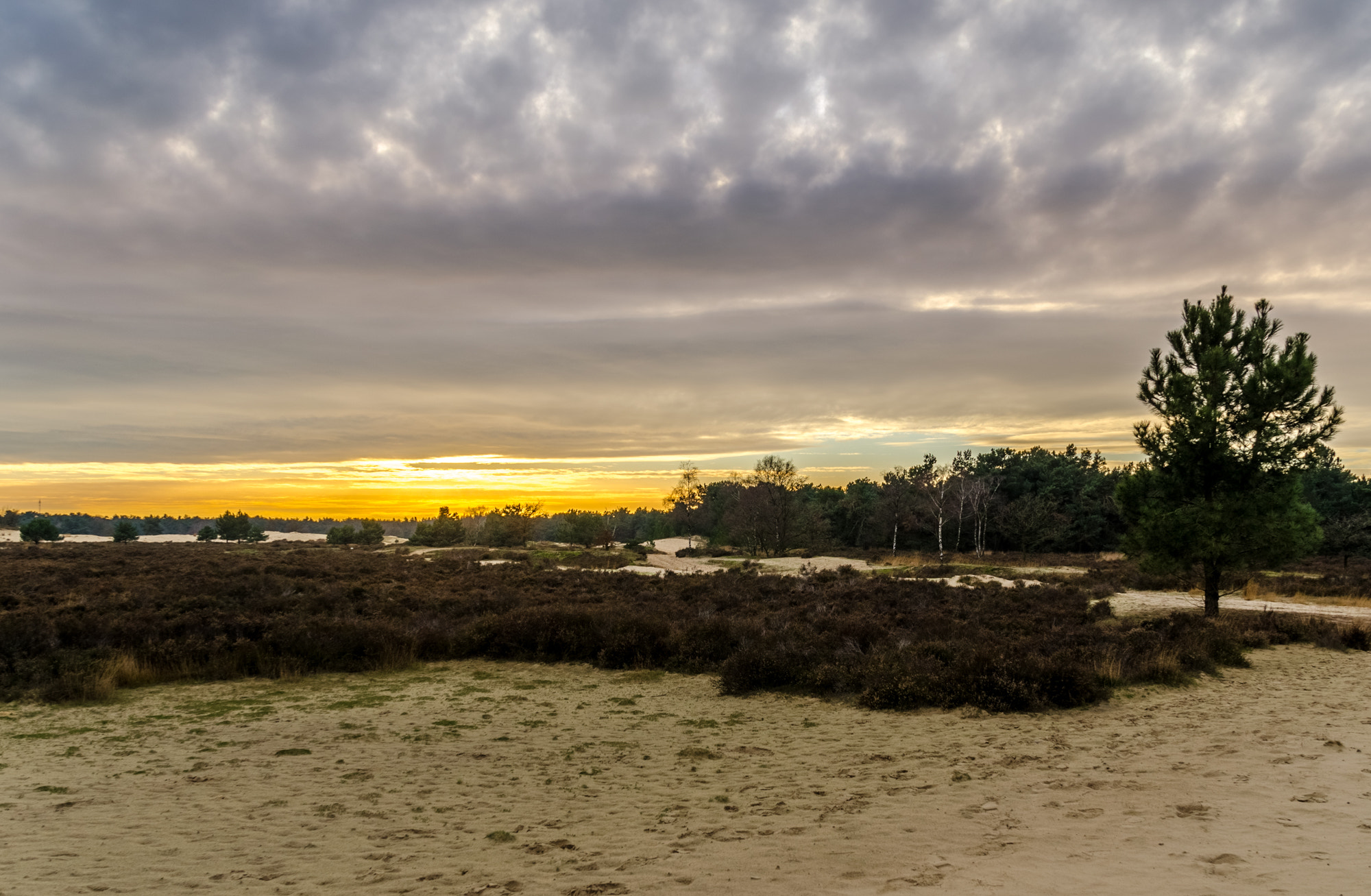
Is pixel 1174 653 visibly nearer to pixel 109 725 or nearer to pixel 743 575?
pixel 109 725

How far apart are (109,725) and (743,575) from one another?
24020 mm

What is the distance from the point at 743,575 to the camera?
105 feet

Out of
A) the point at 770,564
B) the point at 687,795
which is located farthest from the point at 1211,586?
the point at 770,564

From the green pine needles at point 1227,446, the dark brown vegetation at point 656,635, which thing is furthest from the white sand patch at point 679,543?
the green pine needles at point 1227,446

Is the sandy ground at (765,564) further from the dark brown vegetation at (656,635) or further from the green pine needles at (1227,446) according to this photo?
the green pine needles at (1227,446)

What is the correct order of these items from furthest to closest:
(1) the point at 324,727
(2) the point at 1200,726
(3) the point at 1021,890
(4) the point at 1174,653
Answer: (4) the point at 1174,653 → (1) the point at 324,727 → (2) the point at 1200,726 → (3) the point at 1021,890

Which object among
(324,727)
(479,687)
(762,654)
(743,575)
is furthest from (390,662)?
(743,575)

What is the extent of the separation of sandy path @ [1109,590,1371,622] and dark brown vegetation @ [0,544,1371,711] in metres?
1.29

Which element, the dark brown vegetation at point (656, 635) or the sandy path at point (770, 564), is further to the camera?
the sandy path at point (770, 564)

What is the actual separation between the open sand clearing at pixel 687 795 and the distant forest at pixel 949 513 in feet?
132

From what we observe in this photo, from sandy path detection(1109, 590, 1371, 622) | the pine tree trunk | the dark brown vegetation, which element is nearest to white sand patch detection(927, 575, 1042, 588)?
the dark brown vegetation

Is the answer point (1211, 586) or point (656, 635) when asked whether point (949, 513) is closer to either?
point (1211, 586)

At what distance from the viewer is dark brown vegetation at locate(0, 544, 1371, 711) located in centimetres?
1214

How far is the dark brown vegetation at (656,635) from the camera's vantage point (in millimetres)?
12141
